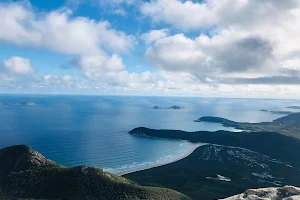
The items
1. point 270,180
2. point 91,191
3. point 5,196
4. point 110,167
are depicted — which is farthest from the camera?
point 110,167

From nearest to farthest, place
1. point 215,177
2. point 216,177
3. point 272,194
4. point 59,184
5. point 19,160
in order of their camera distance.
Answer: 1. point 272,194
2. point 59,184
3. point 19,160
4. point 215,177
5. point 216,177

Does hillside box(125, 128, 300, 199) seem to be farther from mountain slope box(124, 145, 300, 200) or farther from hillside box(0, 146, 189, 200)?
hillside box(0, 146, 189, 200)

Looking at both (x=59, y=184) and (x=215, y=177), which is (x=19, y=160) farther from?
(x=215, y=177)

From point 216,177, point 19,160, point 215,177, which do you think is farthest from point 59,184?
point 216,177

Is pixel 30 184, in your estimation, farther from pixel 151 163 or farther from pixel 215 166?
pixel 215 166

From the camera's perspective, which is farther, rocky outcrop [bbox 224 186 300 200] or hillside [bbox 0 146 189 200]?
hillside [bbox 0 146 189 200]

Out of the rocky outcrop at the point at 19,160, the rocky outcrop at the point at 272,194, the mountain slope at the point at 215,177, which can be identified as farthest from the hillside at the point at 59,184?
the mountain slope at the point at 215,177

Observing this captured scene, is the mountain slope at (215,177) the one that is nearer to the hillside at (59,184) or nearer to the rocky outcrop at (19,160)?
the hillside at (59,184)

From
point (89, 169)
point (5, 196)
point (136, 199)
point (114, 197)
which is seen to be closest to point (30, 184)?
point (5, 196)

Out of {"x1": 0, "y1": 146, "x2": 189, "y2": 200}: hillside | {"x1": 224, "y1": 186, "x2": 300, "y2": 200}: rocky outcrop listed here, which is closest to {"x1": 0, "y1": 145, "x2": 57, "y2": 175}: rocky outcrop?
{"x1": 0, "y1": 146, "x2": 189, "y2": 200}: hillside
